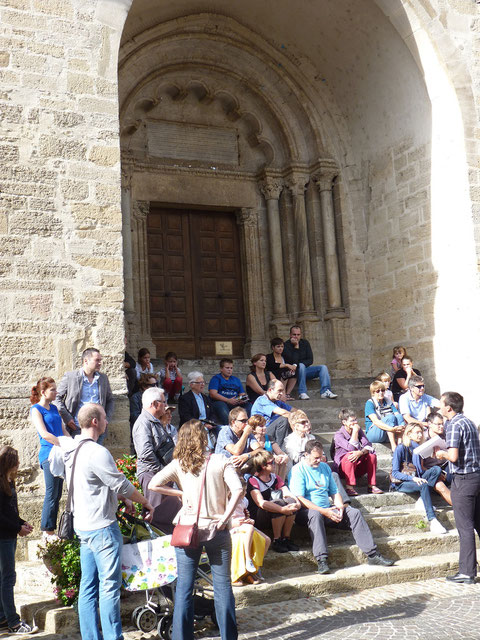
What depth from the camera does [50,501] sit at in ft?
19.5

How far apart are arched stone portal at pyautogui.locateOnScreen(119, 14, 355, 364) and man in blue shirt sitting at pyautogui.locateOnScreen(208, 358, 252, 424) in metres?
2.41

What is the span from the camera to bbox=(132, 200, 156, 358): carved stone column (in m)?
10.6

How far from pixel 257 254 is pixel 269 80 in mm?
2641

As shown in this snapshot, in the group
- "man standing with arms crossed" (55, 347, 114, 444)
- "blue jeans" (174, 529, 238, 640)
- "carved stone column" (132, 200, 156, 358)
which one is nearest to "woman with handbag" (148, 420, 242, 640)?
"blue jeans" (174, 529, 238, 640)

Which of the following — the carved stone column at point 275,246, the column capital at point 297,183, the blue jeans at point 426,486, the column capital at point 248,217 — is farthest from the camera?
the column capital at point 248,217

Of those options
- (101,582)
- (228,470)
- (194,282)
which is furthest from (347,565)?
(194,282)

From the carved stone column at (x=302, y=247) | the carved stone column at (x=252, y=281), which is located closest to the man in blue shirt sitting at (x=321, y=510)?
the carved stone column at (x=252, y=281)

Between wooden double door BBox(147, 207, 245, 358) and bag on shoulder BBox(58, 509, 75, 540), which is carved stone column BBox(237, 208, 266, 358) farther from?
bag on shoulder BBox(58, 509, 75, 540)

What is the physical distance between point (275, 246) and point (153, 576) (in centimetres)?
754

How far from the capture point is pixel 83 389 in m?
6.63

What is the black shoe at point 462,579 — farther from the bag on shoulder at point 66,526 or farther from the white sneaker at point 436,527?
the bag on shoulder at point 66,526

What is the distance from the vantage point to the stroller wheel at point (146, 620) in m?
4.82

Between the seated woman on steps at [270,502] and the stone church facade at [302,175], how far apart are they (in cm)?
280

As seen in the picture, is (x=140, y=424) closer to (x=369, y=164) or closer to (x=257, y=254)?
(x=257, y=254)
